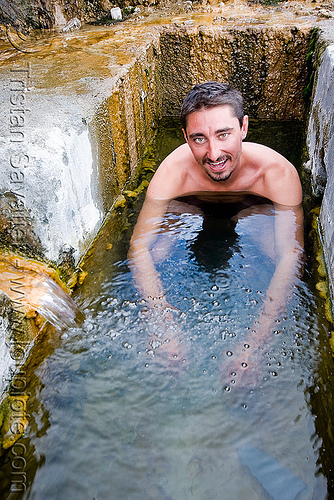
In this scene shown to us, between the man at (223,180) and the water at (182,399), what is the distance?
0.33 feet

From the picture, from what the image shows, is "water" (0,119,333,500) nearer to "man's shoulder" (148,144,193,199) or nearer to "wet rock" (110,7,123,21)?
"man's shoulder" (148,144,193,199)

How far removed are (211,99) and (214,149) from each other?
0.35 meters

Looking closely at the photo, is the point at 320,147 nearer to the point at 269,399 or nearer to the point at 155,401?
the point at 269,399

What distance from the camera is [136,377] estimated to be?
2.14 metres

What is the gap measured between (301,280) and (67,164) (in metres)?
1.70

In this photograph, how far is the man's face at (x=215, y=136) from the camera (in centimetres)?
272

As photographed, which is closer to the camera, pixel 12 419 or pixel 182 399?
pixel 12 419

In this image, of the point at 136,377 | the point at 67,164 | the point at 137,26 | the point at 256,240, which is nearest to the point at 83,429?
the point at 136,377

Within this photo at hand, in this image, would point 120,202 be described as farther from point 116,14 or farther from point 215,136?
point 116,14

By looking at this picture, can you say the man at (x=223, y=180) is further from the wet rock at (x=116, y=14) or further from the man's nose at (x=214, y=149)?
the wet rock at (x=116, y=14)

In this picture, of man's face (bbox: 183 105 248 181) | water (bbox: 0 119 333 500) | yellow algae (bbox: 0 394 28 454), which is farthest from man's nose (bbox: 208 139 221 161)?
yellow algae (bbox: 0 394 28 454)

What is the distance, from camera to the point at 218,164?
114 inches

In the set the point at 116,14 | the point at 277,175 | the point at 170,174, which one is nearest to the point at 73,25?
the point at 116,14

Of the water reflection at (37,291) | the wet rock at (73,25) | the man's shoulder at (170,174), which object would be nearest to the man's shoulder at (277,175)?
the man's shoulder at (170,174)
